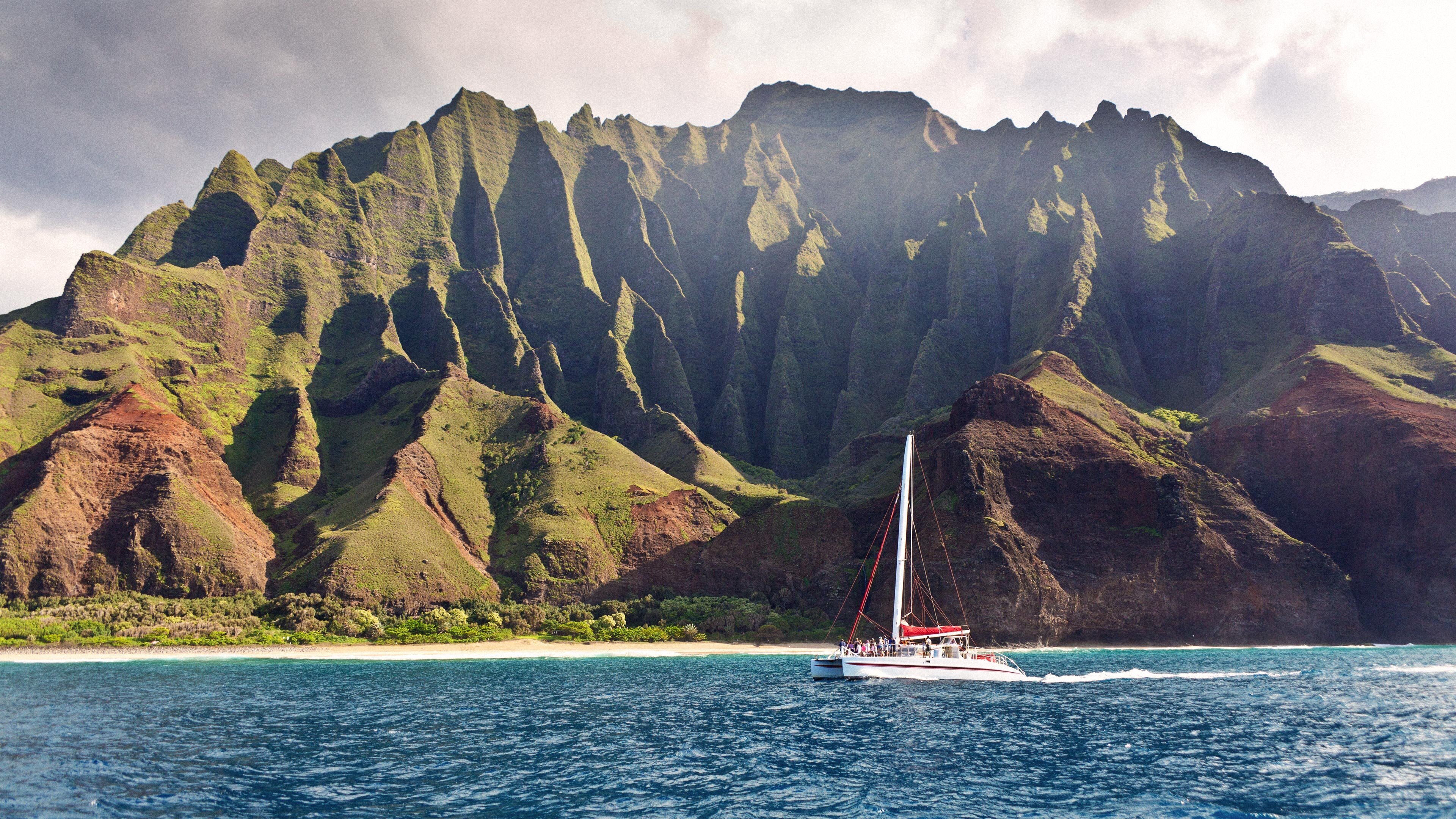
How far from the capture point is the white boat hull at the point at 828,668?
236 ft

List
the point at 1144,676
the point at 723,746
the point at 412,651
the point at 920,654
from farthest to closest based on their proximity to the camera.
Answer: the point at 412,651 < the point at 1144,676 < the point at 920,654 < the point at 723,746

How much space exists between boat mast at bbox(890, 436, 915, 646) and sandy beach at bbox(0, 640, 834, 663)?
130 feet

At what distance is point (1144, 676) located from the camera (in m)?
74.6

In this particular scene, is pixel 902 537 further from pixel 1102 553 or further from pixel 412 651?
pixel 1102 553

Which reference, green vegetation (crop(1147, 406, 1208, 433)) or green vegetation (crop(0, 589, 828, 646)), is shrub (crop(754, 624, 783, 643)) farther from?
green vegetation (crop(1147, 406, 1208, 433))

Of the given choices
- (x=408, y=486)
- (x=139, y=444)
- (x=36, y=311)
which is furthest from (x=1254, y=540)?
(x=36, y=311)

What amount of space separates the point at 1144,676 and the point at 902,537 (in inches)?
1043

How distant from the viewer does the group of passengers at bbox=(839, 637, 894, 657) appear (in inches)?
2876

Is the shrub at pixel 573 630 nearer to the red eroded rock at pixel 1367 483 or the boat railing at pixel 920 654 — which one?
the boat railing at pixel 920 654

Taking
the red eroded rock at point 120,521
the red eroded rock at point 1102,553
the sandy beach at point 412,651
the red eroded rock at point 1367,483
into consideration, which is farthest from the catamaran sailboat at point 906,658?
the red eroded rock at point 120,521

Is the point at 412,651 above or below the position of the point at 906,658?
below

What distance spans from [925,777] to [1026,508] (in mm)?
97283

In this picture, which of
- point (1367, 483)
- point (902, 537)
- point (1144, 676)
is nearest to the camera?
point (902, 537)

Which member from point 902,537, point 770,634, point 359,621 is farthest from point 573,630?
point 902,537
